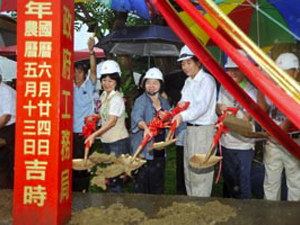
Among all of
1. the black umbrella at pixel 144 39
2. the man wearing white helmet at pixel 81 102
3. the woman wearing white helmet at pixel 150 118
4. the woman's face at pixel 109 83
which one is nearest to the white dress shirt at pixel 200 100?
the woman wearing white helmet at pixel 150 118

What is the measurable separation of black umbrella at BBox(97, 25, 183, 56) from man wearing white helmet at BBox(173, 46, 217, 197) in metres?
1.48

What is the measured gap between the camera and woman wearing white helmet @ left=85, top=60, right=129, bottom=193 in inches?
132

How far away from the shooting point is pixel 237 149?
3.22 meters

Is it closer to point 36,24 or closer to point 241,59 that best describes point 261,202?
point 241,59

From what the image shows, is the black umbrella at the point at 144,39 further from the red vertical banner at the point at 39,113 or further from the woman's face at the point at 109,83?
the red vertical banner at the point at 39,113

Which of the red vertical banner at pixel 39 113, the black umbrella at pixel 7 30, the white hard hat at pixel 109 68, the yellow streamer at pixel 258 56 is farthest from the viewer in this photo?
the black umbrella at pixel 7 30

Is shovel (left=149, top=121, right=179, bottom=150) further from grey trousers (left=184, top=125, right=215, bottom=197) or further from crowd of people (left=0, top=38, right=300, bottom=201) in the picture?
grey trousers (left=184, top=125, right=215, bottom=197)

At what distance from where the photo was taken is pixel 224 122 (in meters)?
3.00

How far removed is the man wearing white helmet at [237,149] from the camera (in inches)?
127

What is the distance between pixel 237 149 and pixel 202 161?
44 centimetres

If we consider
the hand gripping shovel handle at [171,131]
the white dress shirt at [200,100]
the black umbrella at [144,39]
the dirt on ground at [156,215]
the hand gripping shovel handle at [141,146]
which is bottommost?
the dirt on ground at [156,215]

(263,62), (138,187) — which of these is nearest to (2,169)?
(138,187)

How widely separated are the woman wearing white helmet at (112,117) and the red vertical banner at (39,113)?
91 cm

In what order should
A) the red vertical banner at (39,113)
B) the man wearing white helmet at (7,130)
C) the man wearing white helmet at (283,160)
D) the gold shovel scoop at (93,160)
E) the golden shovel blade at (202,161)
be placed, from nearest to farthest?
the red vertical banner at (39,113), the golden shovel blade at (202,161), the man wearing white helmet at (283,160), the gold shovel scoop at (93,160), the man wearing white helmet at (7,130)
